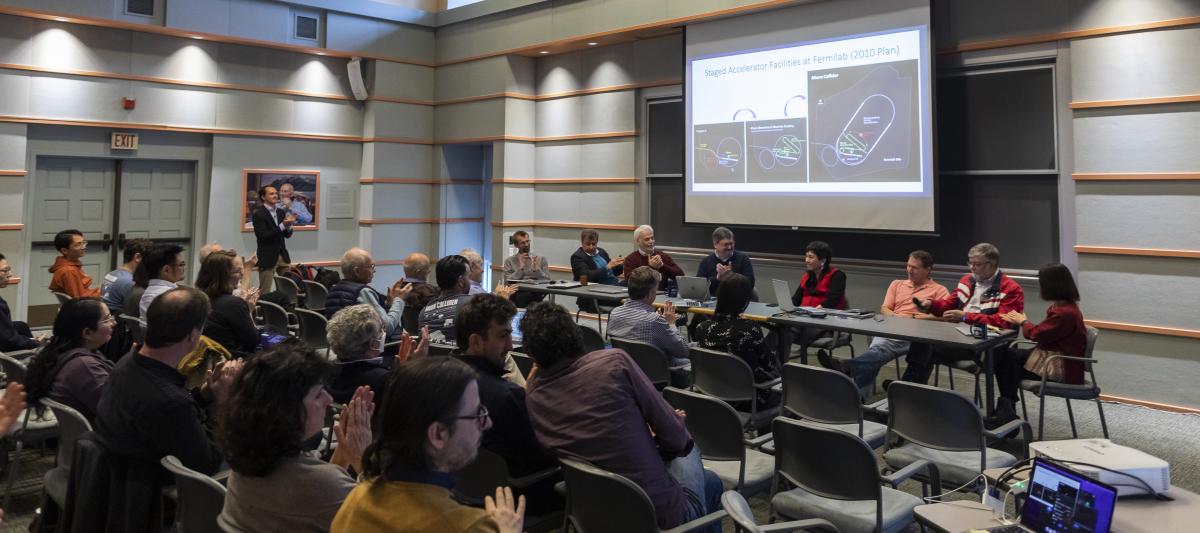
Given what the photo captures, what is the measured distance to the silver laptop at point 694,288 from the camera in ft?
19.9

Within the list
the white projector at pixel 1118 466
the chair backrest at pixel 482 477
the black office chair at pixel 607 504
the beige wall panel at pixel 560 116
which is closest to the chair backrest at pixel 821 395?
the white projector at pixel 1118 466

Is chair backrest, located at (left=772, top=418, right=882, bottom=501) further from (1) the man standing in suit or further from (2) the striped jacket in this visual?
(1) the man standing in suit

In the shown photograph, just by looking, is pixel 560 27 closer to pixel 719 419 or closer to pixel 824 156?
pixel 824 156

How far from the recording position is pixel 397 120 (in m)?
10.3

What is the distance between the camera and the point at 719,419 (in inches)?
120

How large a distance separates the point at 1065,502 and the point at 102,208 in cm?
998

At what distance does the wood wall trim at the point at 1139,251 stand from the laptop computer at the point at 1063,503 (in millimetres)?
4525

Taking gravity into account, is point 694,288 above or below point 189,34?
below

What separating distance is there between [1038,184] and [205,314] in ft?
20.0

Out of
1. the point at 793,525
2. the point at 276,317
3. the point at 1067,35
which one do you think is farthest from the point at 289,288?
the point at 1067,35

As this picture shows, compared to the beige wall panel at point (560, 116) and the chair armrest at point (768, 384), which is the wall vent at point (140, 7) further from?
the chair armrest at point (768, 384)

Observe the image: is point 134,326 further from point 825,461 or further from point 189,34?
point 189,34

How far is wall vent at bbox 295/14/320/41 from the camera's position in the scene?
31.5 ft

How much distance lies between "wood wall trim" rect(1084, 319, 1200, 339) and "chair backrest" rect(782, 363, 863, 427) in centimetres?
341
